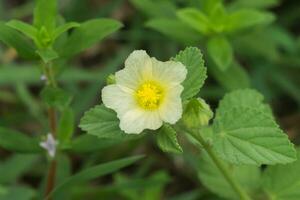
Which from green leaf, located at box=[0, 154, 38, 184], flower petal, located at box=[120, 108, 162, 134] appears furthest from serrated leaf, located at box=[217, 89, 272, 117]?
green leaf, located at box=[0, 154, 38, 184]

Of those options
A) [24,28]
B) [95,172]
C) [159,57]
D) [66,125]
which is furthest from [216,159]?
[159,57]

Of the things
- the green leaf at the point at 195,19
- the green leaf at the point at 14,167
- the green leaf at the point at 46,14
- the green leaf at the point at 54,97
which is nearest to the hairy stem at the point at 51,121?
the green leaf at the point at 54,97

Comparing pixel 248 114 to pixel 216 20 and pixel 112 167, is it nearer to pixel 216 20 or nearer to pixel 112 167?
pixel 112 167

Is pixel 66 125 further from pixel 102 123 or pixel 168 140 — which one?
pixel 168 140

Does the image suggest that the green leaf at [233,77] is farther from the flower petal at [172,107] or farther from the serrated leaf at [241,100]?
the flower petal at [172,107]

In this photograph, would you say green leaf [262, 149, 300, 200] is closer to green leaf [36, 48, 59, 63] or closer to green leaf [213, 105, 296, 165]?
green leaf [213, 105, 296, 165]

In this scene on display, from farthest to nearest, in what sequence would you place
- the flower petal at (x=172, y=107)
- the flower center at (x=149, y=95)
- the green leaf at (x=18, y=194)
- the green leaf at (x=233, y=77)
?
the green leaf at (x=233, y=77)
the green leaf at (x=18, y=194)
the flower center at (x=149, y=95)
the flower petal at (x=172, y=107)
